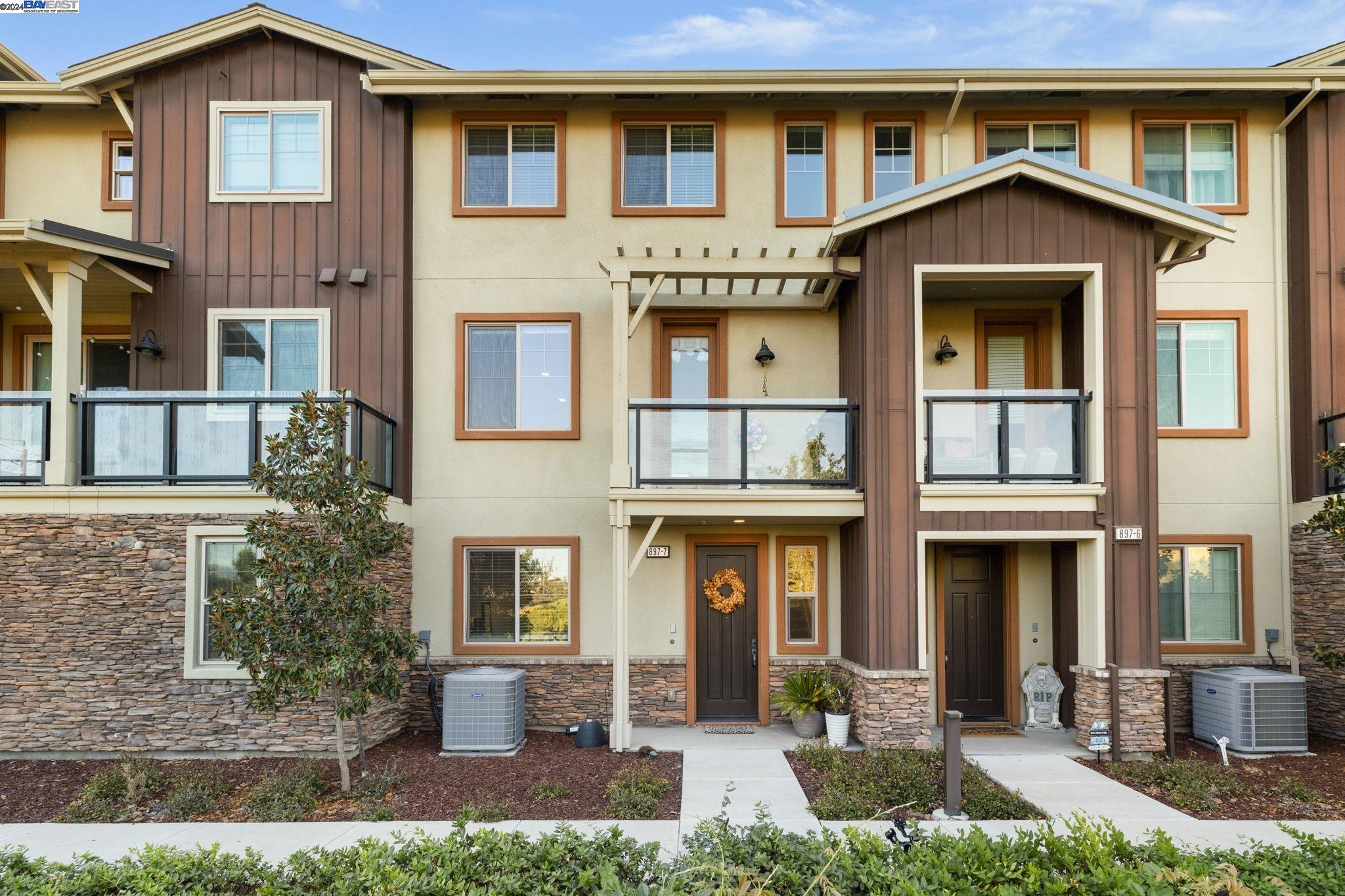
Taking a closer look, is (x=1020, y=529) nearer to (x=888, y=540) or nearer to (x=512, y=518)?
(x=888, y=540)

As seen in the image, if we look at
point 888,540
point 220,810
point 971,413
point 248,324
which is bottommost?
point 220,810

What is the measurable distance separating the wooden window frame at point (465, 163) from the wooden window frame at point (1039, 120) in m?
5.55

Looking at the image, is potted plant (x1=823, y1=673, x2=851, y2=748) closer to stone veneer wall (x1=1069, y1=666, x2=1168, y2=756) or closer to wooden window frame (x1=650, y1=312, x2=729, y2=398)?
stone veneer wall (x1=1069, y1=666, x2=1168, y2=756)

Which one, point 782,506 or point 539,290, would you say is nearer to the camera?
point 782,506

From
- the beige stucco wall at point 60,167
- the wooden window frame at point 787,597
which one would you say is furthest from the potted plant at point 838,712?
the beige stucco wall at point 60,167

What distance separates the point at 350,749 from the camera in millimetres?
9219

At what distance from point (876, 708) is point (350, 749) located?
5739 millimetres

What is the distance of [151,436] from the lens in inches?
374

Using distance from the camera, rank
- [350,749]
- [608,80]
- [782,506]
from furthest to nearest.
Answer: [608,80], [782,506], [350,749]

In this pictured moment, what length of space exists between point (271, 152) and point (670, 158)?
5.24m

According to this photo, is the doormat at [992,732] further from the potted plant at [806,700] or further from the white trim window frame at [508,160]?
the white trim window frame at [508,160]

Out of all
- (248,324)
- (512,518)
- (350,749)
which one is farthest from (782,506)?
(248,324)

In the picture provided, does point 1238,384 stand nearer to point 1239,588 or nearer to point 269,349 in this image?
point 1239,588

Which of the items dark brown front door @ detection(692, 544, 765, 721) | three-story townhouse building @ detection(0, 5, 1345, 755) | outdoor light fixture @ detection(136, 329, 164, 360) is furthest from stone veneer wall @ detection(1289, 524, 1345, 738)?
outdoor light fixture @ detection(136, 329, 164, 360)
